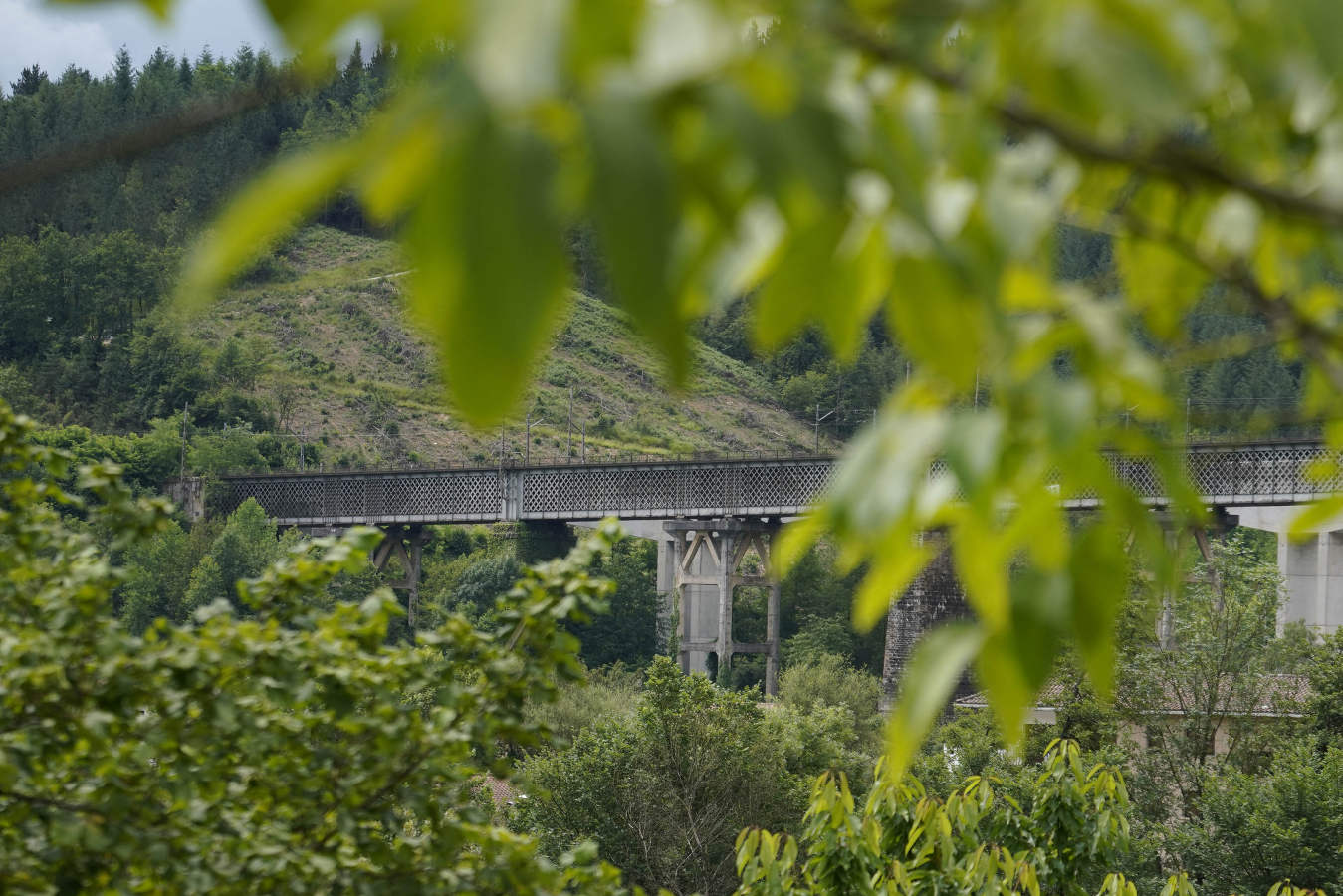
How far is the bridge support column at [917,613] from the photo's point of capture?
3794 centimetres

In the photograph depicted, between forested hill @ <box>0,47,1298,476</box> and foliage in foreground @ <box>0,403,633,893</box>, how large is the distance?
57.8 m

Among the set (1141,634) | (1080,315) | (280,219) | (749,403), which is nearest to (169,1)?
(280,219)

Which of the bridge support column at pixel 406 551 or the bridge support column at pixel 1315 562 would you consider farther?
the bridge support column at pixel 406 551

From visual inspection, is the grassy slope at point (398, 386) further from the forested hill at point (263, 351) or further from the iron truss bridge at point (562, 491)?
the iron truss bridge at point (562, 491)

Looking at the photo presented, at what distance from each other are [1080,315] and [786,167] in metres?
0.30

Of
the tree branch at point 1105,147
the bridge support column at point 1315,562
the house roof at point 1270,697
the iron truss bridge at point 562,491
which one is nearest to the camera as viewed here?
the tree branch at point 1105,147

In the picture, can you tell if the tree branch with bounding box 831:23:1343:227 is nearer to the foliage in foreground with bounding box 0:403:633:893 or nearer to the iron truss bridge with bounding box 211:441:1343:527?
the foliage in foreground with bounding box 0:403:633:893

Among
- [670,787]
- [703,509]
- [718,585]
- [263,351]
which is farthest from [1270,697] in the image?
[263,351]

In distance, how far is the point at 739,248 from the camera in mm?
653

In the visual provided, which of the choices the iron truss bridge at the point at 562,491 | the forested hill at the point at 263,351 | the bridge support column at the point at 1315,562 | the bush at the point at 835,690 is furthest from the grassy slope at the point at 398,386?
the bridge support column at the point at 1315,562

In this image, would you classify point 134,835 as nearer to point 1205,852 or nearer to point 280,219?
point 280,219

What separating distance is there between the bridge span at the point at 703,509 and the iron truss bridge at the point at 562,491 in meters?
0.03

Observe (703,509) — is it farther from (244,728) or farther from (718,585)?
(244,728)

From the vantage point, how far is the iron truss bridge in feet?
137
